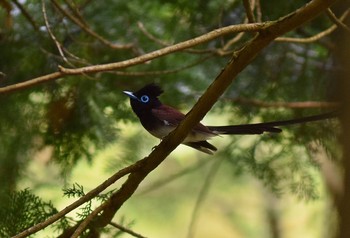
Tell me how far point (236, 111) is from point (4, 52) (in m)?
1.03

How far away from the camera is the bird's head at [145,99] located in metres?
2.09

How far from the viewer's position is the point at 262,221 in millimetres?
5066

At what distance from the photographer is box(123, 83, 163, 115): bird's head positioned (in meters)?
2.09

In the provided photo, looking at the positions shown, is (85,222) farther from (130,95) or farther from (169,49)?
(130,95)

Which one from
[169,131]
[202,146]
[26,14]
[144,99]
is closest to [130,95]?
[144,99]

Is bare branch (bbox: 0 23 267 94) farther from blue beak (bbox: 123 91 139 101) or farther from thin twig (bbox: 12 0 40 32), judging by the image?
thin twig (bbox: 12 0 40 32)

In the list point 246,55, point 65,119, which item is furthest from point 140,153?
point 246,55

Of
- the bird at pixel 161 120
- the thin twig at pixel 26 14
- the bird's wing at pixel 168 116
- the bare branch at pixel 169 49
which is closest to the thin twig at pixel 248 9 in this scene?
the bare branch at pixel 169 49

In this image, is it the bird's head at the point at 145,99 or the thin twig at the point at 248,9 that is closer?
the thin twig at the point at 248,9

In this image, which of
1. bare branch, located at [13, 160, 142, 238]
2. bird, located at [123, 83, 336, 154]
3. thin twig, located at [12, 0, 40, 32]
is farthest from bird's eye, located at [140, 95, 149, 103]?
bare branch, located at [13, 160, 142, 238]

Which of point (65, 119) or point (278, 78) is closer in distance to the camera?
point (65, 119)

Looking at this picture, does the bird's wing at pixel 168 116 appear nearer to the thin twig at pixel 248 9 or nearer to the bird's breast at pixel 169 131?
the bird's breast at pixel 169 131

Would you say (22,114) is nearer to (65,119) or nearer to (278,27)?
(65,119)

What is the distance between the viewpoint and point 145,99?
209 centimetres
